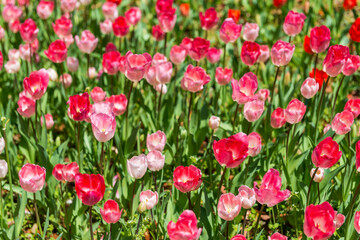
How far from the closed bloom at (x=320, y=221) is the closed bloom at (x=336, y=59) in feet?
3.12

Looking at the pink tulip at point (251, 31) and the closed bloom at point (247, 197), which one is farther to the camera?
the pink tulip at point (251, 31)

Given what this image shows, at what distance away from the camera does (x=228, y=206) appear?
202 centimetres

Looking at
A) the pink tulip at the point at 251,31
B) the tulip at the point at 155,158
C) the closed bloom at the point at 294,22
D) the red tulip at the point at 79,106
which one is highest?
the closed bloom at the point at 294,22

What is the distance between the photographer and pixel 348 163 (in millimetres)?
2484

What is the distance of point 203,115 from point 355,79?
66.6 inches

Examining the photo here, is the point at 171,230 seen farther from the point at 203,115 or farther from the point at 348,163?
the point at 203,115

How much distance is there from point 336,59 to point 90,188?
139cm

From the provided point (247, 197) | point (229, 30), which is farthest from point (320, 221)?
point (229, 30)

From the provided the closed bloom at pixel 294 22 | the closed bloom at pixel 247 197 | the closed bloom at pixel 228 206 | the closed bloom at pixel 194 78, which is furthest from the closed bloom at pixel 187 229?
the closed bloom at pixel 294 22

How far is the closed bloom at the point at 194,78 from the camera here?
2.62 meters

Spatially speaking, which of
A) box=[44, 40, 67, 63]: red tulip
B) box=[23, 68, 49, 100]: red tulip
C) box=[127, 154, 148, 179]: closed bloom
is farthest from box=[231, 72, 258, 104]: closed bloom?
box=[44, 40, 67, 63]: red tulip

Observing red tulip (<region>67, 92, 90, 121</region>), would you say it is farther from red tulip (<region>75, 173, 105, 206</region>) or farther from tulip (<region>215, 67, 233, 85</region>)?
tulip (<region>215, 67, 233, 85</region>)

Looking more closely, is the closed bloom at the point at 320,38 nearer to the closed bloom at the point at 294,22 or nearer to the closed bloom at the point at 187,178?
the closed bloom at the point at 294,22

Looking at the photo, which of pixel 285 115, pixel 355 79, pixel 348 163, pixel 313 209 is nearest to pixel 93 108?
pixel 285 115
